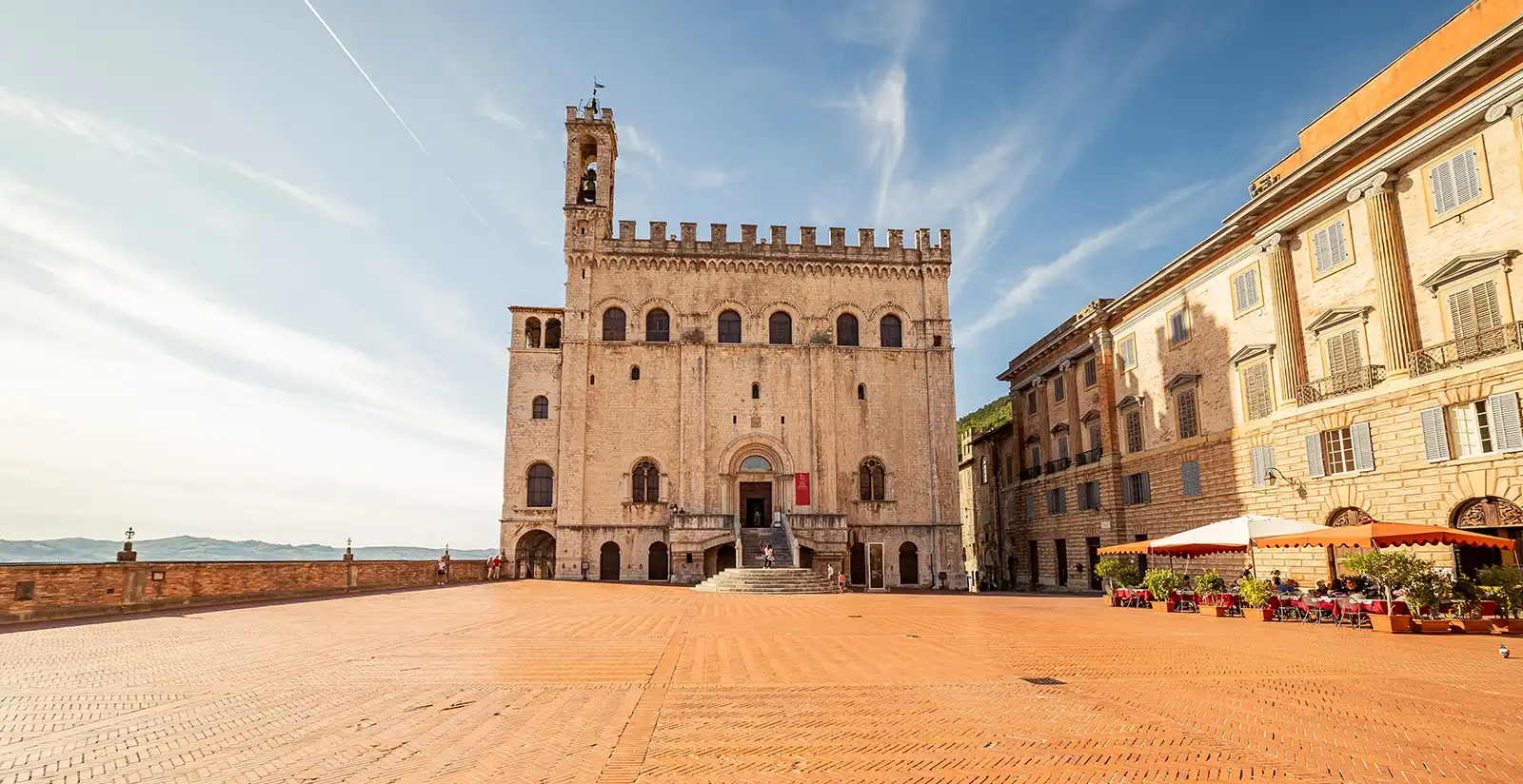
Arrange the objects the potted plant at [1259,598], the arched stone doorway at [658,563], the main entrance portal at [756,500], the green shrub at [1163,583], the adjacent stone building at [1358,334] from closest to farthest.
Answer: the adjacent stone building at [1358,334] < the potted plant at [1259,598] < the green shrub at [1163,583] < the arched stone doorway at [658,563] < the main entrance portal at [756,500]

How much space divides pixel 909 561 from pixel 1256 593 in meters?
20.7

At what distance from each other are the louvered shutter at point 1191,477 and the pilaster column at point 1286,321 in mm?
4653

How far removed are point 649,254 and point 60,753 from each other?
3462 centimetres

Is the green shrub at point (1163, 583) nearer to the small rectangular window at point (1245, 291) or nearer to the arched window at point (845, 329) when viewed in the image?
the small rectangular window at point (1245, 291)

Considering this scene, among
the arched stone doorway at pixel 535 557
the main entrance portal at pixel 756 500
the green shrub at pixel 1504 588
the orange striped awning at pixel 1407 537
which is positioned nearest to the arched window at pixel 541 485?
the arched stone doorway at pixel 535 557

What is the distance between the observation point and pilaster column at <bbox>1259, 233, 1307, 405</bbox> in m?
22.3

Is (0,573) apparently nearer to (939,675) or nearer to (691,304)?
(939,675)

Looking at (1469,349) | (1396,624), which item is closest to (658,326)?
(1469,349)

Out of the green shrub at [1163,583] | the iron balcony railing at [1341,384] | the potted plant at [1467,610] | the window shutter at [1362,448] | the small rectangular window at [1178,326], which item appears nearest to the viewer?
the potted plant at [1467,610]

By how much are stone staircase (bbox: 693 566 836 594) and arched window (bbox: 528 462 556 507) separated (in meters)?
11.8

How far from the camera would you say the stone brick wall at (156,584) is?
51.9 feet

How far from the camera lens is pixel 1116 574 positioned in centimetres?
2395

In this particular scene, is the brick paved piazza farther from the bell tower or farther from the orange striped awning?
the bell tower

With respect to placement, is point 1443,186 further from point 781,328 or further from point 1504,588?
point 781,328
